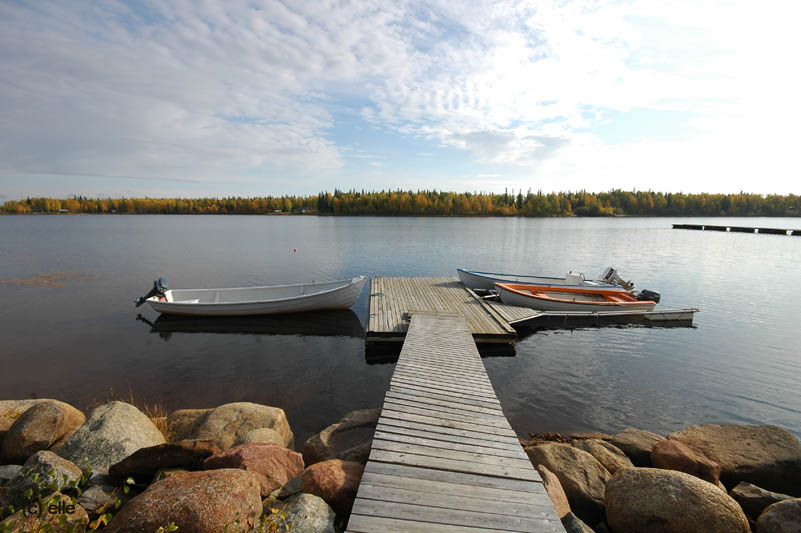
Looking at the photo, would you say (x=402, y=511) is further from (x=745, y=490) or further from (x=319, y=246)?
(x=319, y=246)

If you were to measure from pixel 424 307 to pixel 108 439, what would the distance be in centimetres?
1257

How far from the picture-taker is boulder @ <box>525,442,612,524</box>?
233 inches

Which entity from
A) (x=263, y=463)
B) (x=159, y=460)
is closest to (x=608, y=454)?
(x=263, y=463)

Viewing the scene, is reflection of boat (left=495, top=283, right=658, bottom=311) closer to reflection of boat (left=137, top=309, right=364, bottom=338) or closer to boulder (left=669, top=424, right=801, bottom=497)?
reflection of boat (left=137, top=309, right=364, bottom=338)

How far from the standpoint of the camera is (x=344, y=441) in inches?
285

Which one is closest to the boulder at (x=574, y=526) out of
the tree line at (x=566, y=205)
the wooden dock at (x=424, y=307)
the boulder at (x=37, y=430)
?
the boulder at (x=37, y=430)

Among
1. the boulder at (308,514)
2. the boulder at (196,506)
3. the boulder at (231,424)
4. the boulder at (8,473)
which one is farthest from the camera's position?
the boulder at (231,424)

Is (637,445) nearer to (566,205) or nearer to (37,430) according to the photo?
(37,430)

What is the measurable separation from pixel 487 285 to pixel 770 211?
19582 centimetres

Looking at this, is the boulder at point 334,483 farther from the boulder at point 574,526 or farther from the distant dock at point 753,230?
the distant dock at point 753,230

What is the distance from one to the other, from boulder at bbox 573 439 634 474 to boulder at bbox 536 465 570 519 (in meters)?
1.79

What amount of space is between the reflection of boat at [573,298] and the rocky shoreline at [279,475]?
10.6 meters

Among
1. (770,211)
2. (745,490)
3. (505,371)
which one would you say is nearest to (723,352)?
(505,371)

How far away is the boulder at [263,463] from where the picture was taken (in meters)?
5.32
